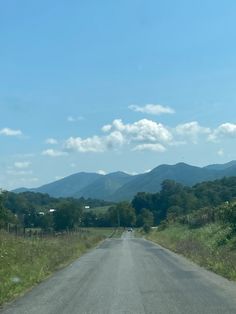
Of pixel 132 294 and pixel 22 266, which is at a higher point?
pixel 22 266

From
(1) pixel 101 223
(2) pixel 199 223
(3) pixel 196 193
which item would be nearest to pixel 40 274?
(2) pixel 199 223

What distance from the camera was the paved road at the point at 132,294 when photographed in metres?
13.7

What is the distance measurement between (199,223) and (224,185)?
79171 millimetres

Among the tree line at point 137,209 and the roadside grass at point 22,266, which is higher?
the tree line at point 137,209

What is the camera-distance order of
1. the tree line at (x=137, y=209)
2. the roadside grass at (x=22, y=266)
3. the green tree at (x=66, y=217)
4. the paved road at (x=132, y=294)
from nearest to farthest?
the paved road at (x=132, y=294) → the roadside grass at (x=22, y=266) → the tree line at (x=137, y=209) → the green tree at (x=66, y=217)

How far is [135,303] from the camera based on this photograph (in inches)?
572

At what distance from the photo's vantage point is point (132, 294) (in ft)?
54.0

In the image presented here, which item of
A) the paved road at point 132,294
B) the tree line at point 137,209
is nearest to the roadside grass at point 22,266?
the paved road at point 132,294

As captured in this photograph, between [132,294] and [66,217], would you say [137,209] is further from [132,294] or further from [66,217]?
[132,294]

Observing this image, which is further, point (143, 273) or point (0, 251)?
point (0, 251)

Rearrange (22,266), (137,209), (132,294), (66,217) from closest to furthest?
1. (132,294)
2. (22,266)
3. (66,217)
4. (137,209)

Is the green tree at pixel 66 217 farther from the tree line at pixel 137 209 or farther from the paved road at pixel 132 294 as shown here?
the paved road at pixel 132 294

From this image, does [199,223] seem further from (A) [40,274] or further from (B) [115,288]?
A: (B) [115,288]

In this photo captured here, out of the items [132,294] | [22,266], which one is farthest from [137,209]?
[132,294]
